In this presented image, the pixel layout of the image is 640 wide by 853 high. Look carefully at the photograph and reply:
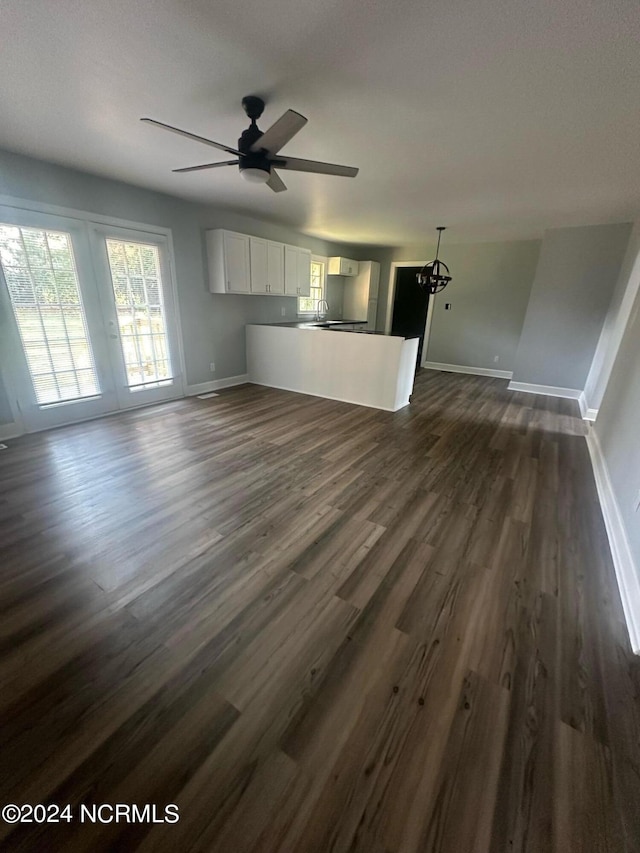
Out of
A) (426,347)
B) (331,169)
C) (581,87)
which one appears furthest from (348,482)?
(426,347)

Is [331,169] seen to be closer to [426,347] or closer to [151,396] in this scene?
[151,396]

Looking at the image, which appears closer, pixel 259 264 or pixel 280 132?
pixel 280 132

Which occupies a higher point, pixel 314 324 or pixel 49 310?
pixel 49 310

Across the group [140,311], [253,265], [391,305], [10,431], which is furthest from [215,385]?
[391,305]

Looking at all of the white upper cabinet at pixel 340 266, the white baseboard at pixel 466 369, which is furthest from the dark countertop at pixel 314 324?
the white baseboard at pixel 466 369

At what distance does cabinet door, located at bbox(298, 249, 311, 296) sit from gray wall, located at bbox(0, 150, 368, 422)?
38 cm

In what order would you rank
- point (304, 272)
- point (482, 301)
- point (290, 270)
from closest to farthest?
point (290, 270), point (304, 272), point (482, 301)

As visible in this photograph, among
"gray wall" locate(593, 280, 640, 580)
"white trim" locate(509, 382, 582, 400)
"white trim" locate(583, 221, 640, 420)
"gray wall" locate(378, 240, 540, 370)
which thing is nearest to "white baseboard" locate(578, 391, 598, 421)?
"white trim" locate(583, 221, 640, 420)

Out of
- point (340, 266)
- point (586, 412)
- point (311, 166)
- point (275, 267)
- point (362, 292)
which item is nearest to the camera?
point (311, 166)

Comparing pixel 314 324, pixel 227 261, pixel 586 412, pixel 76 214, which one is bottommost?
pixel 586 412

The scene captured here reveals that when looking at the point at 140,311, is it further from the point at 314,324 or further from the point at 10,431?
the point at 314,324

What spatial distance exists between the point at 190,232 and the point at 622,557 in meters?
5.41

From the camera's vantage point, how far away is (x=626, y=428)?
2539 mm

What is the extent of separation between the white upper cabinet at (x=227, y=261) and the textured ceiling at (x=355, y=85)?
1153 mm
